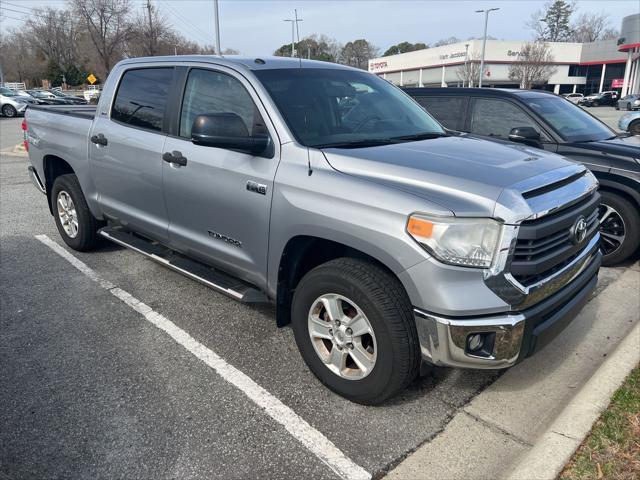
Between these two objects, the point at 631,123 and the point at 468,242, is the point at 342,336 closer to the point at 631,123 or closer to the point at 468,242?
the point at 468,242

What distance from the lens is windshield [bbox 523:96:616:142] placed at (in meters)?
5.60

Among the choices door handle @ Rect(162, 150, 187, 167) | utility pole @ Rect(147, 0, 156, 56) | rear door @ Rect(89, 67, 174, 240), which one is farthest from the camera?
utility pole @ Rect(147, 0, 156, 56)

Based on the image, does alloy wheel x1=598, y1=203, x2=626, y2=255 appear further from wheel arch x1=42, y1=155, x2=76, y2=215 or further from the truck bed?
wheel arch x1=42, y1=155, x2=76, y2=215

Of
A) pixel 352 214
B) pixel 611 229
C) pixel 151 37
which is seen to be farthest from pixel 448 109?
pixel 151 37

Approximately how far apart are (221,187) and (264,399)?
139 centimetres

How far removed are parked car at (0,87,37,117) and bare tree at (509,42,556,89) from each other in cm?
4848

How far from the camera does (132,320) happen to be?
4051mm

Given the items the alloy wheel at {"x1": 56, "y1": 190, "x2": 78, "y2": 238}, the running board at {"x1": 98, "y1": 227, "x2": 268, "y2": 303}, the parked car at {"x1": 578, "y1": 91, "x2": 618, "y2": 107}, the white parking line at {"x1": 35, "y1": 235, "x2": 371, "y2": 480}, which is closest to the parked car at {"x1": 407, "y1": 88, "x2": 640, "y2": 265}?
the running board at {"x1": 98, "y1": 227, "x2": 268, "y2": 303}

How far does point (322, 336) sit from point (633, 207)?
12.8 ft

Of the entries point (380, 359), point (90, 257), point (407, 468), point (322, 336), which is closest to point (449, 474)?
point (407, 468)

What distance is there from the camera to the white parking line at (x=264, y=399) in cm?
255

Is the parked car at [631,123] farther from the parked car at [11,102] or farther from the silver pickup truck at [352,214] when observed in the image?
the parked car at [11,102]

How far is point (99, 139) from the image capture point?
4594 millimetres

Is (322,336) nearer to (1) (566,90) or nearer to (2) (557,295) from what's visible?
(2) (557,295)
